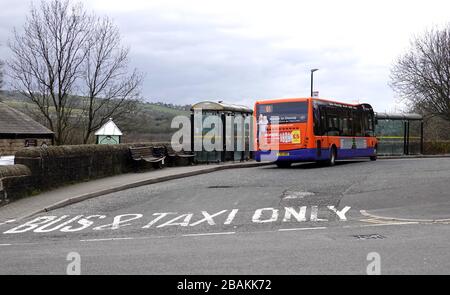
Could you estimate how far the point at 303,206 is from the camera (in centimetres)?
1345

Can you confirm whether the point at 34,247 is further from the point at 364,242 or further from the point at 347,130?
the point at 347,130

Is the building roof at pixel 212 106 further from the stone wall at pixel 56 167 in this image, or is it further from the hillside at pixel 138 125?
the hillside at pixel 138 125

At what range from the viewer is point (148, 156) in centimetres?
2300

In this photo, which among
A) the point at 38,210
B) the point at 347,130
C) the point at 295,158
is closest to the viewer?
the point at 38,210

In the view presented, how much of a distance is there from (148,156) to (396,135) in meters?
21.7

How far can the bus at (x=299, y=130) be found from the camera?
2361 centimetres

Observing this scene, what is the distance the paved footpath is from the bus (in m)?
3.15

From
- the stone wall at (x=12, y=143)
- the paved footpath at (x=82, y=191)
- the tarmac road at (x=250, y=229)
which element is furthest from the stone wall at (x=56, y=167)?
the stone wall at (x=12, y=143)

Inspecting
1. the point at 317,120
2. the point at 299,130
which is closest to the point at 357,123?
the point at 317,120

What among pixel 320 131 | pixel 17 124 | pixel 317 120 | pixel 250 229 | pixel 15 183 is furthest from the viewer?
pixel 17 124

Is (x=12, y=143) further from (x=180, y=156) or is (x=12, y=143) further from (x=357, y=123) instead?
(x=357, y=123)
